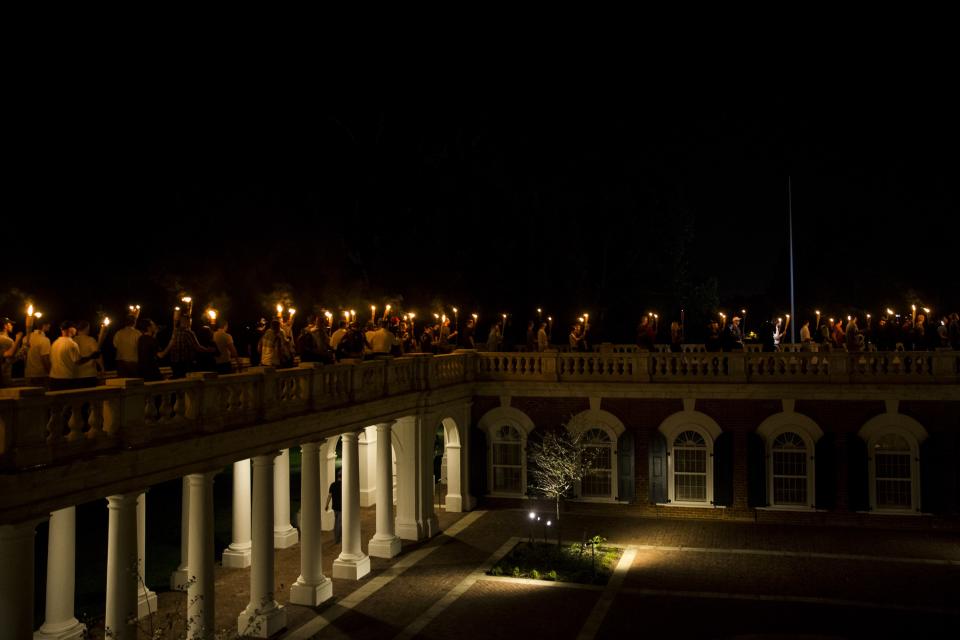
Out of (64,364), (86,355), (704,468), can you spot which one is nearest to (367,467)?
(704,468)

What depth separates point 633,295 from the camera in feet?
176

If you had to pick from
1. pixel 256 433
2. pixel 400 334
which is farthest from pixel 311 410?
pixel 400 334

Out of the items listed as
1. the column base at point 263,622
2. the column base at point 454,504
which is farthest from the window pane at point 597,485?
the column base at point 263,622

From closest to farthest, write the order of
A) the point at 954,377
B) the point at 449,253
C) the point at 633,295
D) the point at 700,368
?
the point at 954,377, the point at 700,368, the point at 449,253, the point at 633,295

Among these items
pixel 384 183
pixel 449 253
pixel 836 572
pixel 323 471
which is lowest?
pixel 836 572

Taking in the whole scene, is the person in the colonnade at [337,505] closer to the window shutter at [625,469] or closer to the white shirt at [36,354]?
the window shutter at [625,469]

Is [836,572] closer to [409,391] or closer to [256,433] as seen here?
[409,391]

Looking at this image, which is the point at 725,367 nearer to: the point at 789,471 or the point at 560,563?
the point at 789,471

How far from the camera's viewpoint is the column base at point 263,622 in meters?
17.8

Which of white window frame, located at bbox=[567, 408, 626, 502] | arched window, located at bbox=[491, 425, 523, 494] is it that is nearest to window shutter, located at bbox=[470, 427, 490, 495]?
arched window, located at bbox=[491, 425, 523, 494]

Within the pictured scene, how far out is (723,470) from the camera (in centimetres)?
2938

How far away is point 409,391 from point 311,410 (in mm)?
6325

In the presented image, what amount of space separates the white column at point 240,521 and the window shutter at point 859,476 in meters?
19.6

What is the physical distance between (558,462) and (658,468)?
17.3ft
